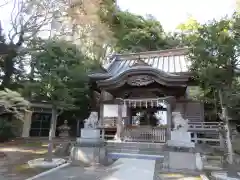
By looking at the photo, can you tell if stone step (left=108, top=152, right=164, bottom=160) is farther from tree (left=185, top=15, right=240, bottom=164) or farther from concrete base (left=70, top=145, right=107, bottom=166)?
tree (left=185, top=15, right=240, bottom=164)

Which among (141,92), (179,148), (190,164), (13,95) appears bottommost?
(190,164)

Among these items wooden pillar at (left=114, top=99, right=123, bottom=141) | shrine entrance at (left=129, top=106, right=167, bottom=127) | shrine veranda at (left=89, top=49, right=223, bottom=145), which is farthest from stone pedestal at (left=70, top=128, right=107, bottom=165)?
shrine entrance at (left=129, top=106, right=167, bottom=127)

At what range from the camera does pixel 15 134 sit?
50.0 ft

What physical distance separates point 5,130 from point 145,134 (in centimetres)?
952

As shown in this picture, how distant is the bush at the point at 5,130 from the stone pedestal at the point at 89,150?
7576 mm

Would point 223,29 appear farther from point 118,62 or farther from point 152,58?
point 118,62

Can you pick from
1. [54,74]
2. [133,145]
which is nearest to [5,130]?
[54,74]

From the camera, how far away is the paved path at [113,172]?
5.90m

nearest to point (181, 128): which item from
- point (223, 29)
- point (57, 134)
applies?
point (223, 29)

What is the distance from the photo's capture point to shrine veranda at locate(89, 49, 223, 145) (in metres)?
10.6

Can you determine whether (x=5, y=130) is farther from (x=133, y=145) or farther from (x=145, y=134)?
(x=145, y=134)

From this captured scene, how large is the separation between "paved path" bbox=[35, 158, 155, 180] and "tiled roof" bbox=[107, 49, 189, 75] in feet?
23.2

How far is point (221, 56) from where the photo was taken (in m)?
7.71

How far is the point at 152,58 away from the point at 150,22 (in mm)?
11656
